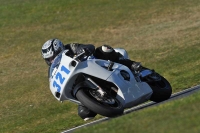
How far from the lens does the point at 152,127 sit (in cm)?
709

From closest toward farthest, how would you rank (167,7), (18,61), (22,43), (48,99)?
(48,99), (18,61), (22,43), (167,7)

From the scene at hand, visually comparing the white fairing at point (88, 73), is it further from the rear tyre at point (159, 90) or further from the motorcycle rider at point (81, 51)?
the rear tyre at point (159, 90)

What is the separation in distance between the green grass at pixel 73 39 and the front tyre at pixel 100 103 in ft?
6.29

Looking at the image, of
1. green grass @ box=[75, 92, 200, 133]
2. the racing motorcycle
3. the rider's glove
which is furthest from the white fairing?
green grass @ box=[75, 92, 200, 133]

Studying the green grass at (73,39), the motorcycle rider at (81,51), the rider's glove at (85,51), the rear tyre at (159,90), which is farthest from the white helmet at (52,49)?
the rear tyre at (159,90)

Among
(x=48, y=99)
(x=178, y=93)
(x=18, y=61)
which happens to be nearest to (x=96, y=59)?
(x=178, y=93)

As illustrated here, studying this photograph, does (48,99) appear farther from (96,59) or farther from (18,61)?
(18,61)

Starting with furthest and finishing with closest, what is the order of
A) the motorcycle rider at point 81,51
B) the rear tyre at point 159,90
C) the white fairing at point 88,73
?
the rear tyre at point 159,90, the motorcycle rider at point 81,51, the white fairing at point 88,73

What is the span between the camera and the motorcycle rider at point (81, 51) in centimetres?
1023

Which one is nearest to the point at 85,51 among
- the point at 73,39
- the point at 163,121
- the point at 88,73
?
the point at 88,73

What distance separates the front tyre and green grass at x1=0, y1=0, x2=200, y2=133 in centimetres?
192

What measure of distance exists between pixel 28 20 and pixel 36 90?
1058cm

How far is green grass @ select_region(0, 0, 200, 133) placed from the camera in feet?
45.0

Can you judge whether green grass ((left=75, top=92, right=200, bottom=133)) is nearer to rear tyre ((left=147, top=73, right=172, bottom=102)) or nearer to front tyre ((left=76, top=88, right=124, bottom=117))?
front tyre ((left=76, top=88, right=124, bottom=117))
